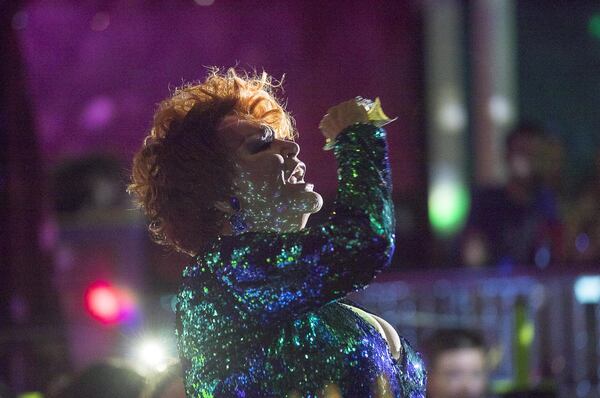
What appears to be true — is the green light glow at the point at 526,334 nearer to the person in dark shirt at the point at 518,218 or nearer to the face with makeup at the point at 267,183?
the person in dark shirt at the point at 518,218

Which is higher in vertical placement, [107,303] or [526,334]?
[107,303]

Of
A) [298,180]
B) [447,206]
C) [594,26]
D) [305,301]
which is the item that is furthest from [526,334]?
[594,26]

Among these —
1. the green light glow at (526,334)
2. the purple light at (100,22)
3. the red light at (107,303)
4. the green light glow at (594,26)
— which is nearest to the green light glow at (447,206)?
the green light glow at (594,26)

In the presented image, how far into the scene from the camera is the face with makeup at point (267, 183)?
74.5 inches

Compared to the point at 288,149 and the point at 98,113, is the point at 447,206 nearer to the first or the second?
the point at 98,113

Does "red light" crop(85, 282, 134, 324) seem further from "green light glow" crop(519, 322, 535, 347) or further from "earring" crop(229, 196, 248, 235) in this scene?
"earring" crop(229, 196, 248, 235)

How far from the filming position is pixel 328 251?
5.67ft

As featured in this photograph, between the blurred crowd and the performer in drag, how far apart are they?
354cm

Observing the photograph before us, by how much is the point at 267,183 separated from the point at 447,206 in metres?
6.49

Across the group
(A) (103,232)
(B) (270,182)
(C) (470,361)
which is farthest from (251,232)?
(A) (103,232)

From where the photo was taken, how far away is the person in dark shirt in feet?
17.7

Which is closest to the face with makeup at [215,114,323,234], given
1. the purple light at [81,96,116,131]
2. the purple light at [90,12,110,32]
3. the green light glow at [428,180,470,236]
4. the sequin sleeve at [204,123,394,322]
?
the sequin sleeve at [204,123,394,322]

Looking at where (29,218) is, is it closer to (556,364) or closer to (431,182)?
(556,364)

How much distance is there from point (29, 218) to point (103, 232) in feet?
4.80
